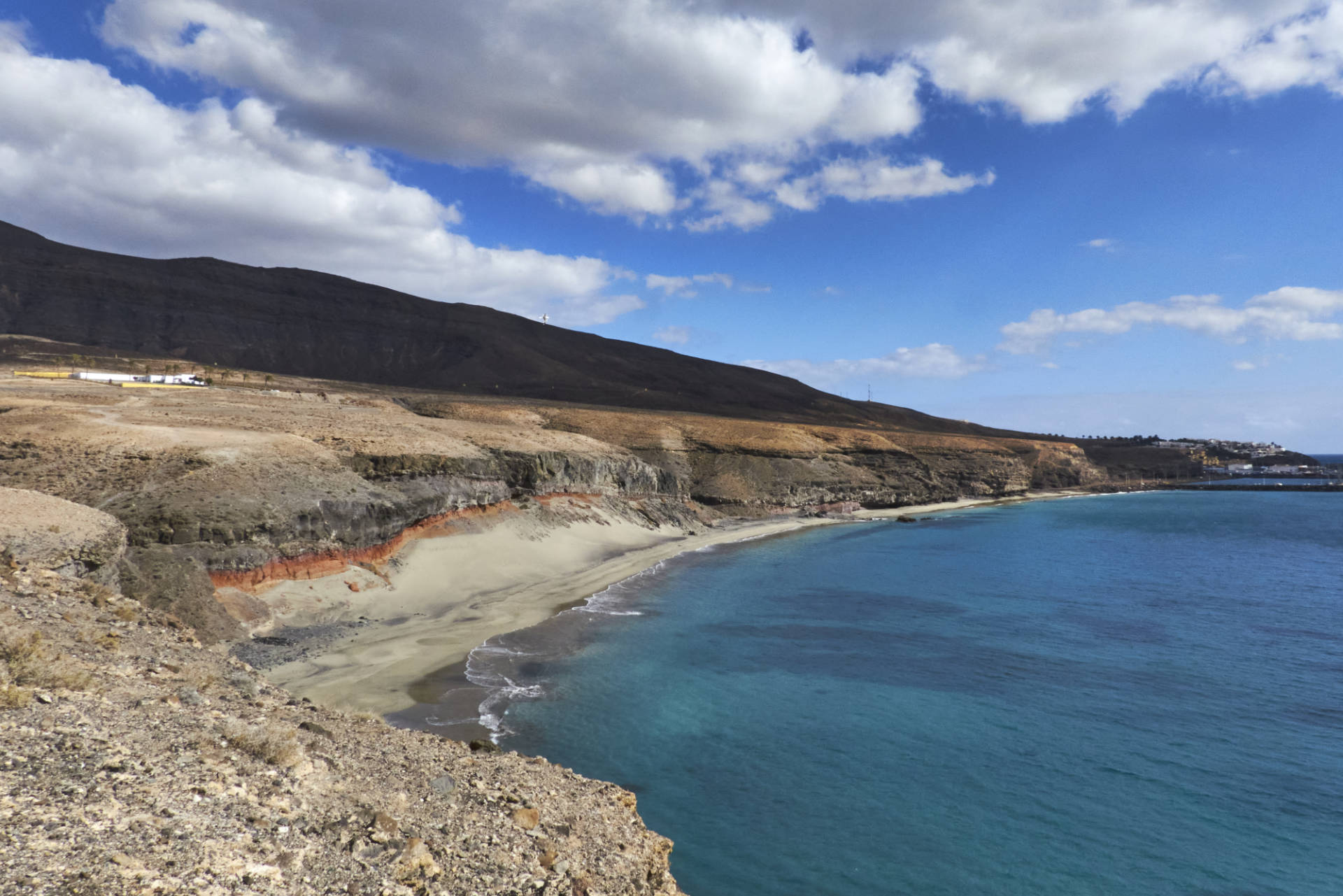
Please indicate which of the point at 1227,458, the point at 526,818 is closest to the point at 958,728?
the point at 526,818

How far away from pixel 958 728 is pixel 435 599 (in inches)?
811

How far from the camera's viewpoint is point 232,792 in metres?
7.90

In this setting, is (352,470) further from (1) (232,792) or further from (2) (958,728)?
(2) (958,728)

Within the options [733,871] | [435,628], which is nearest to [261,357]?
[435,628]

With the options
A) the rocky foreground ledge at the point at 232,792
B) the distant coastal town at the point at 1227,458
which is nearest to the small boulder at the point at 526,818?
the rocky foreground ledge at the point at 232,792

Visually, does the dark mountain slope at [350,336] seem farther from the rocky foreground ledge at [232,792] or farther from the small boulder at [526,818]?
the small boulder at [526,818]

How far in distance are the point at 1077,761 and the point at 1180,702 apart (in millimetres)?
6363

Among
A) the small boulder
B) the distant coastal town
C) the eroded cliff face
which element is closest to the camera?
the small boulder

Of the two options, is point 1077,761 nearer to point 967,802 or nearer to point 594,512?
point 967,802

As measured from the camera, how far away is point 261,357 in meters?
123

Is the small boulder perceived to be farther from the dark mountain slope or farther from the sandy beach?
the dark mountain slope

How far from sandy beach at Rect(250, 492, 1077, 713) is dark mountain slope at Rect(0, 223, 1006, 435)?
240ft

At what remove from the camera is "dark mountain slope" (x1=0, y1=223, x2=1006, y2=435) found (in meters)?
113

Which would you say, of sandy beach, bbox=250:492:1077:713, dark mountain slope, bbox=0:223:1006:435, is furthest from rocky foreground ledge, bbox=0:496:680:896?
dark mountain slope, bbox=0:223:1006:435
